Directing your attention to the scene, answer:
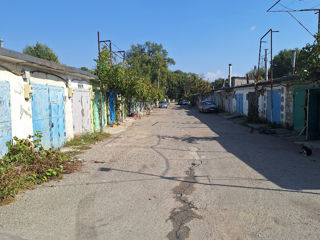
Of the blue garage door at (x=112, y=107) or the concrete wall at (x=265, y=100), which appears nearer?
the concrete wall at (x=265, y=100)

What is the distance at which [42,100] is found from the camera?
27.0ft

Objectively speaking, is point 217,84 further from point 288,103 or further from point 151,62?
point 288,103

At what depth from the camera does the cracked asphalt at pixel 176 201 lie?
341 cm

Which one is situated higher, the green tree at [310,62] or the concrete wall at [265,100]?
the green tree at [310,62]

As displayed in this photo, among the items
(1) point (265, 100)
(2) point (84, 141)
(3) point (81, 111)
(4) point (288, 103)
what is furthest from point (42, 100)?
(1) point (265, 100)

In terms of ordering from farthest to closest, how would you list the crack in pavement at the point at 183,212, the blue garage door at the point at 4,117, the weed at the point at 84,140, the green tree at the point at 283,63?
the green tree at the point at 283,63 < the weed at the point at 84,140 < the blue garage door at the point at 4,117 < the crack in pavement at the point at 183,212

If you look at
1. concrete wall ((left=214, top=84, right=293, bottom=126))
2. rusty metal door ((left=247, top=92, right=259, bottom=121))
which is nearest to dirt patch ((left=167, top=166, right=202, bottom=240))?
concrete wall ((left=214, top=84, right=293, bottom=126))

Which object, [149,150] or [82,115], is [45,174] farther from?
[82,115]

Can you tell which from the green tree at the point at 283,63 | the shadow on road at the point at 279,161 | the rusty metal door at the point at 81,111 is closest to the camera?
the shadow on road at the point at 279,161

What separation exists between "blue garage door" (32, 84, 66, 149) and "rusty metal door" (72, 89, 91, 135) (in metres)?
1.23

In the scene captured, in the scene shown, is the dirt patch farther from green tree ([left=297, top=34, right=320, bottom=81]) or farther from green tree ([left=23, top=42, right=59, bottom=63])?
green tree ([left=23, top=42, right=59, bottom=63])

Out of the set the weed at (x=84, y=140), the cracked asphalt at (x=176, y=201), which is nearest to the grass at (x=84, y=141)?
the weed at (x=84, y=140)

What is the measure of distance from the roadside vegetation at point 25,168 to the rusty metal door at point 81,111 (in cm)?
440

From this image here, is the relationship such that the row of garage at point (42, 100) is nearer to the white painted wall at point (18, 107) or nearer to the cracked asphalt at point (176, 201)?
the white painted wall at point (18, 107)
